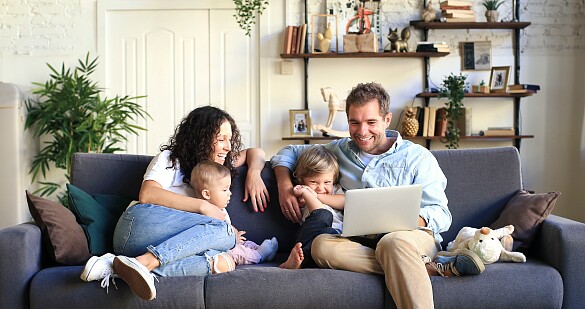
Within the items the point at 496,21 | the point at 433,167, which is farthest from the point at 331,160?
the point at 496,21

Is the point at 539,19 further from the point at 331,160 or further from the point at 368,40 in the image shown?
the point at 331,160

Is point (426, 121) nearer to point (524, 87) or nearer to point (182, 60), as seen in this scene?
point (524, 87)

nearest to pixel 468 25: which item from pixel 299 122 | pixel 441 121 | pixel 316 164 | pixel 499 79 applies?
pixel 499 79

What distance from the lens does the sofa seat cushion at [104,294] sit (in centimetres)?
275

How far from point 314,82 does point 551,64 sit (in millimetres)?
2035

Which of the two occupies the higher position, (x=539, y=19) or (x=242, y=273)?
(x=539, y=19)

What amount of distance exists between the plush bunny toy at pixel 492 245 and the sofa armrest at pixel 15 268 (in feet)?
5.64

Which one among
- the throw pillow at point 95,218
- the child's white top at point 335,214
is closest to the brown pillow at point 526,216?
the child's white top at point 335,214

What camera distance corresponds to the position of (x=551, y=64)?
6.40m

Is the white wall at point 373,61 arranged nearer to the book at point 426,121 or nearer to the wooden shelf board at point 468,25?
the wooden shelf board at point 468,25

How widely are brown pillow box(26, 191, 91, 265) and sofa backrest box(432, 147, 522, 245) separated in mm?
1634

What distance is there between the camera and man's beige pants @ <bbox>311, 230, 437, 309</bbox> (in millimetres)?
2680

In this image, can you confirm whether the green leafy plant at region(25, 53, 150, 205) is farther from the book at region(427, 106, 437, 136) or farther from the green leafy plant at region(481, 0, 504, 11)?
the green leafy plant at region(481, 0, 504, 11)

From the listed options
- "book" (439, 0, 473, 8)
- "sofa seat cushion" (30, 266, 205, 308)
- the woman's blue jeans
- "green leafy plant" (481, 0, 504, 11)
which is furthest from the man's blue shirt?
"green leafy plant" (481, 0, 504, 11)
